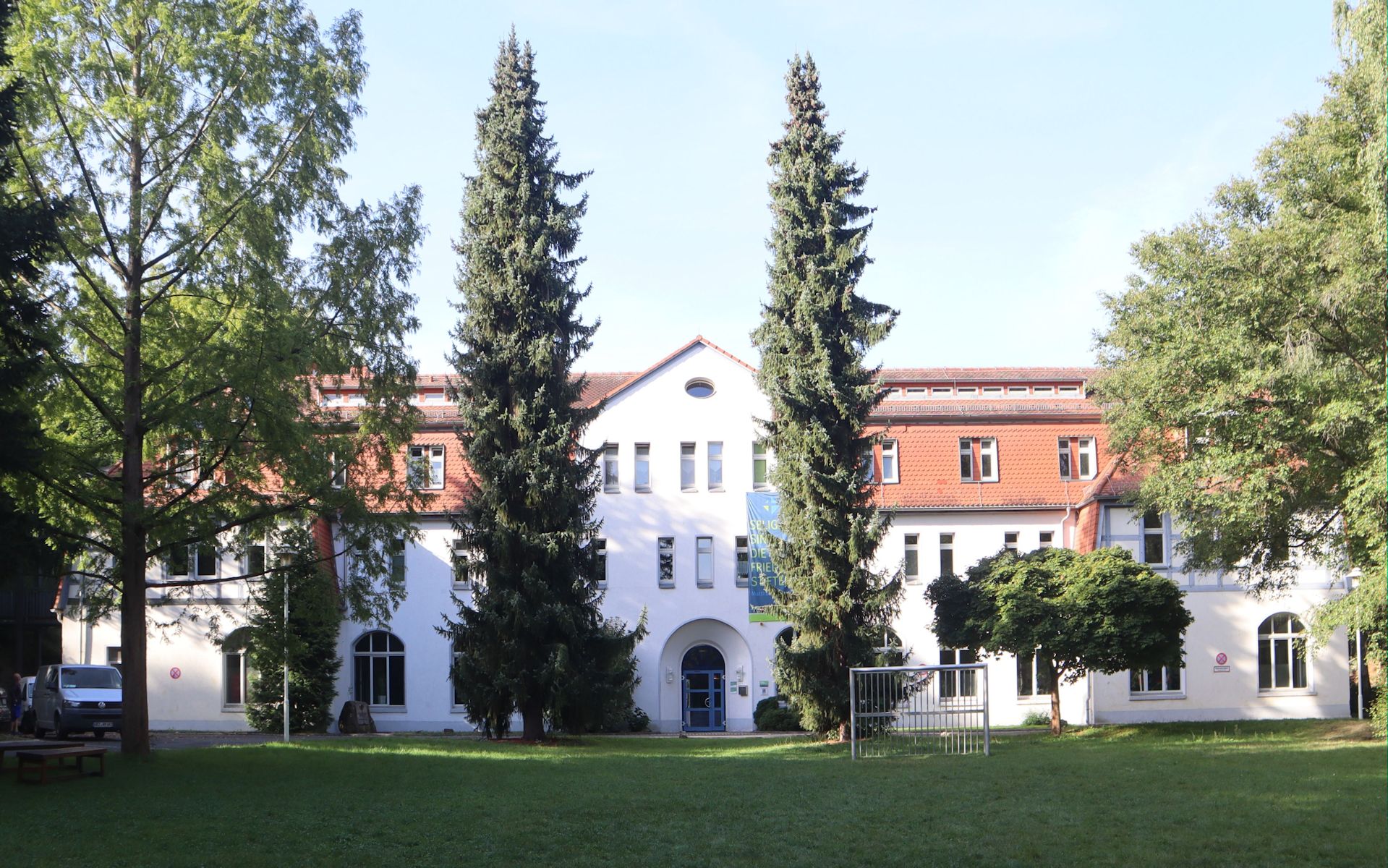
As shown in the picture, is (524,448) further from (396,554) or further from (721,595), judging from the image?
(721,595)

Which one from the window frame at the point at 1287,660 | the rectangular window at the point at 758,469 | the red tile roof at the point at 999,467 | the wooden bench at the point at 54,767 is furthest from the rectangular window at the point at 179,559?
the window frame at the point at 1287,660

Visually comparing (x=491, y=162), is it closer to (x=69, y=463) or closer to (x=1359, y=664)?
(x=69, y=463)

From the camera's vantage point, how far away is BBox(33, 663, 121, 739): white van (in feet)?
97.9

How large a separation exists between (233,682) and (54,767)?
69.0 ft

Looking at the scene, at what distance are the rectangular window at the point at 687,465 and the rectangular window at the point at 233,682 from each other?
14235 millimetres

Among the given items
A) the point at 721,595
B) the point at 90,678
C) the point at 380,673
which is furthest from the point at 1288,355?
the point at 90,678

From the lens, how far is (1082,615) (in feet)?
92.1

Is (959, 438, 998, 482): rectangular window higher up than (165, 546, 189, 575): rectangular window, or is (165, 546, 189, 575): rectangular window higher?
(959, 438, 998, 482): rectangular window

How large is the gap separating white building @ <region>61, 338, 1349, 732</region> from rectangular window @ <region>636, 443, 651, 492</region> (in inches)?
2.4

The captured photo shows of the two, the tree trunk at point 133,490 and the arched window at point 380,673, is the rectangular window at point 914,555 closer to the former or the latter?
the arched window at point 380,673

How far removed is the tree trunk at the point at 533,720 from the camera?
2631 centimetres

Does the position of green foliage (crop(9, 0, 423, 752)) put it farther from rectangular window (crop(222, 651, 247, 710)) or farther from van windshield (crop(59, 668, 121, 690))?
rectangular window (crop(222, 651, 247, 710))

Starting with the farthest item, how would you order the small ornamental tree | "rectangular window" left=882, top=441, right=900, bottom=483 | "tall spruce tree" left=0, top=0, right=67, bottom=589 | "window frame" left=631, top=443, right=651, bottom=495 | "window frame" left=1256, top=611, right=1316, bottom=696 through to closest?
"rectangular window" left=882, top=441, right=900, bottom=483 < "window frame" left=631, top=443, right=651, bottom=495 < "window frame" left=1256, top=611, right=1316, bottom=696 < the small ornamental tree < "tall spruce tree" left=0, top=0, right=67, bottom=589

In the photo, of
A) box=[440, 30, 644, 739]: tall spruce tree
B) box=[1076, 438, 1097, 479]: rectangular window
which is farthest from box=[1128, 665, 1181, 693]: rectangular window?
box=[440, 30, 644, 739]: tall spruce tree
